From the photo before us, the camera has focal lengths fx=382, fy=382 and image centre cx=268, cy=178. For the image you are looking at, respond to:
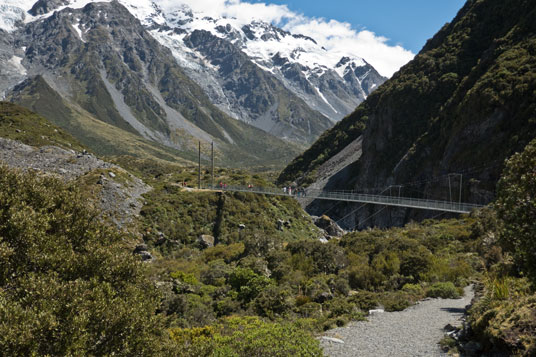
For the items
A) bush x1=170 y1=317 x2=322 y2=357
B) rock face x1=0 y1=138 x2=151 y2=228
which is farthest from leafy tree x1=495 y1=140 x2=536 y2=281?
rock face x1=0 y1=138 x2=151 y2=228

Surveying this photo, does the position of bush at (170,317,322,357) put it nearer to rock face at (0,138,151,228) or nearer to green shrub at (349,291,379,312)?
green shrub at (349,291,379,312)

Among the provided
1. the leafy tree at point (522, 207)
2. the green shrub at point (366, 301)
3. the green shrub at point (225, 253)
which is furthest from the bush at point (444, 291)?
the green shrub at point (225, 253)

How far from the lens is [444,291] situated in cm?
1599

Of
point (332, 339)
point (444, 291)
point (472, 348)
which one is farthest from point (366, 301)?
point (472, 348)

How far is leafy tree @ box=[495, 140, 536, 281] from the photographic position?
26.6ft

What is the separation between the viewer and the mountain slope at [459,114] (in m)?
43.0

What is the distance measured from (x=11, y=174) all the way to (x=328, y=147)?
9485cm

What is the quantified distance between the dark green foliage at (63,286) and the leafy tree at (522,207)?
7.94 meters

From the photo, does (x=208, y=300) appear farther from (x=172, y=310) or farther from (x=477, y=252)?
(x=477, y=252)

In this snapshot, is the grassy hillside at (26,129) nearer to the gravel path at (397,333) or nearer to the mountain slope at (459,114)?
the mountain slope at (459,114)

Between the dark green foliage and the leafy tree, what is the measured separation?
7.94 metres

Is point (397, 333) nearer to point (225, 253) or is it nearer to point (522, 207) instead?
point (522, 207)

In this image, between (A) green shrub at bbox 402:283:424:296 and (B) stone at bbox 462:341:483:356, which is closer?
Result: (B) stone at bbox 462:341:483:356

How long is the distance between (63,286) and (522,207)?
30.5ft
